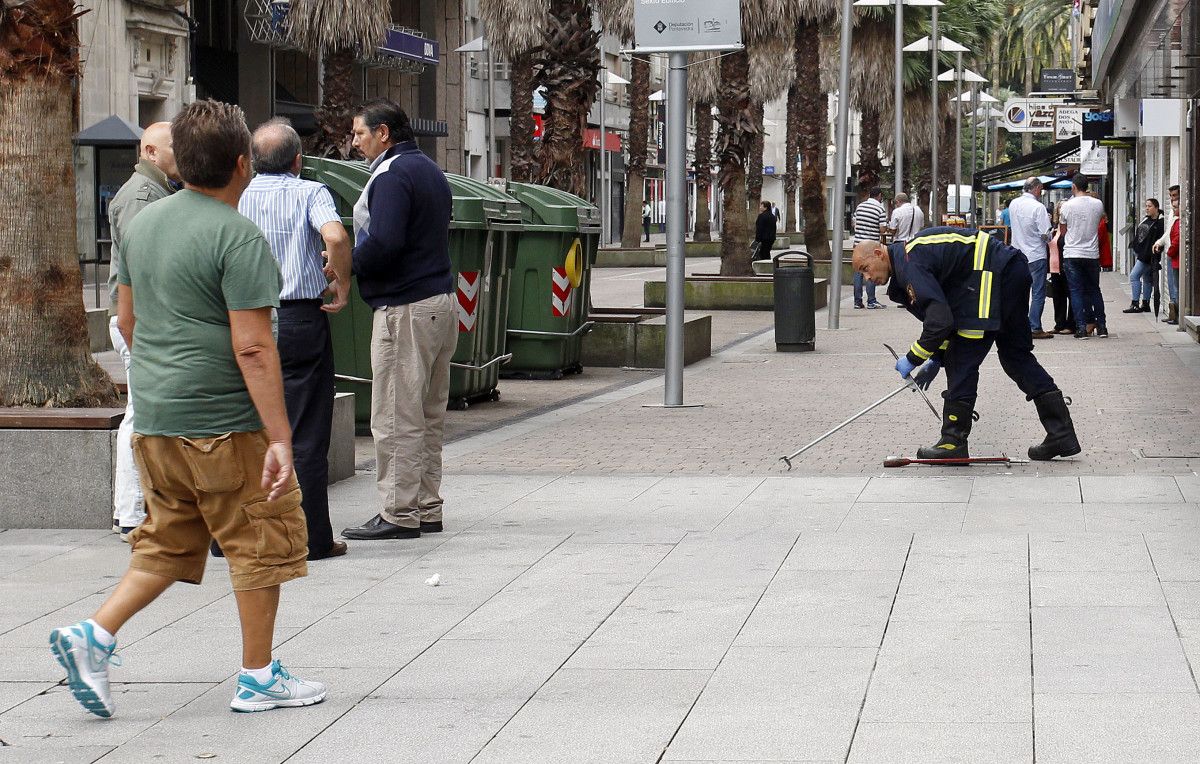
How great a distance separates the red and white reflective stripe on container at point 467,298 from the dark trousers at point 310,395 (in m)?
5.50

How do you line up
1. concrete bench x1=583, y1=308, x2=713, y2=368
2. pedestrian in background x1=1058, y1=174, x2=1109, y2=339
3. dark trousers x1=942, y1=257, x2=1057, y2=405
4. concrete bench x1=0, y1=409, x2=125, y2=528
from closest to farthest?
concrete bench x1=0, y1=409, x2=125, y2=528, dark trousers x1=942, y1=257, x2=1057, y2=405, concrete bench x1=583, y1=308, x2=713, y2=368, pedestrian in background x1=1058, y1=174, x2=1109, y2=339

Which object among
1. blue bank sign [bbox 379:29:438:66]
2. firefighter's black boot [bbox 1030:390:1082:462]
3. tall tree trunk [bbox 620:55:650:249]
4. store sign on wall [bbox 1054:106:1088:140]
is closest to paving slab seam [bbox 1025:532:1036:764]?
firefighter's black boot [bbox 1030:390:1082:462]

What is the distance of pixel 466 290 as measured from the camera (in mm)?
12492

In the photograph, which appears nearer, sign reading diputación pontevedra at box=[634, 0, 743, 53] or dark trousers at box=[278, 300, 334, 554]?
dark trousers at box=[278, 300, 334, 554]

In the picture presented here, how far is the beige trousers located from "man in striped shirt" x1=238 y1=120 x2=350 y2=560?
317 millimetres

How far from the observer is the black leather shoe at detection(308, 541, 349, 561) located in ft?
22.7

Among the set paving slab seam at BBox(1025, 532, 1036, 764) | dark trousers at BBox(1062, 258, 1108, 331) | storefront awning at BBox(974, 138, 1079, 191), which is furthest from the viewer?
storefront awning at BBox(974, 138, 1079, 191)

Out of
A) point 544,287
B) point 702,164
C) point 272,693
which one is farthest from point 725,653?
point 702,164

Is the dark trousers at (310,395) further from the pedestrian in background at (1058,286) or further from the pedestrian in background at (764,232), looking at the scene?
the pedestrian in background at (764,232)

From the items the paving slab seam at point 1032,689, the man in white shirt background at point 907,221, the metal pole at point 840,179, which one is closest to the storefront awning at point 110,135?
the metal pole at point 840,179

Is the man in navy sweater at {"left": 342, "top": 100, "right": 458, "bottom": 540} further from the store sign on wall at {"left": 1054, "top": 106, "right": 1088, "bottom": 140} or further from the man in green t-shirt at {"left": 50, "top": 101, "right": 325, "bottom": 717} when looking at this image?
the store sign on wall at {"left": 1054, "top": 106, "right": 1088, "bottom": 140}

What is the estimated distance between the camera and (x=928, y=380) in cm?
937

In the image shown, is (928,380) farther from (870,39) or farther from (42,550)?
(870,39)

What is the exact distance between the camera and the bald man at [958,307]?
9188 millimetres
